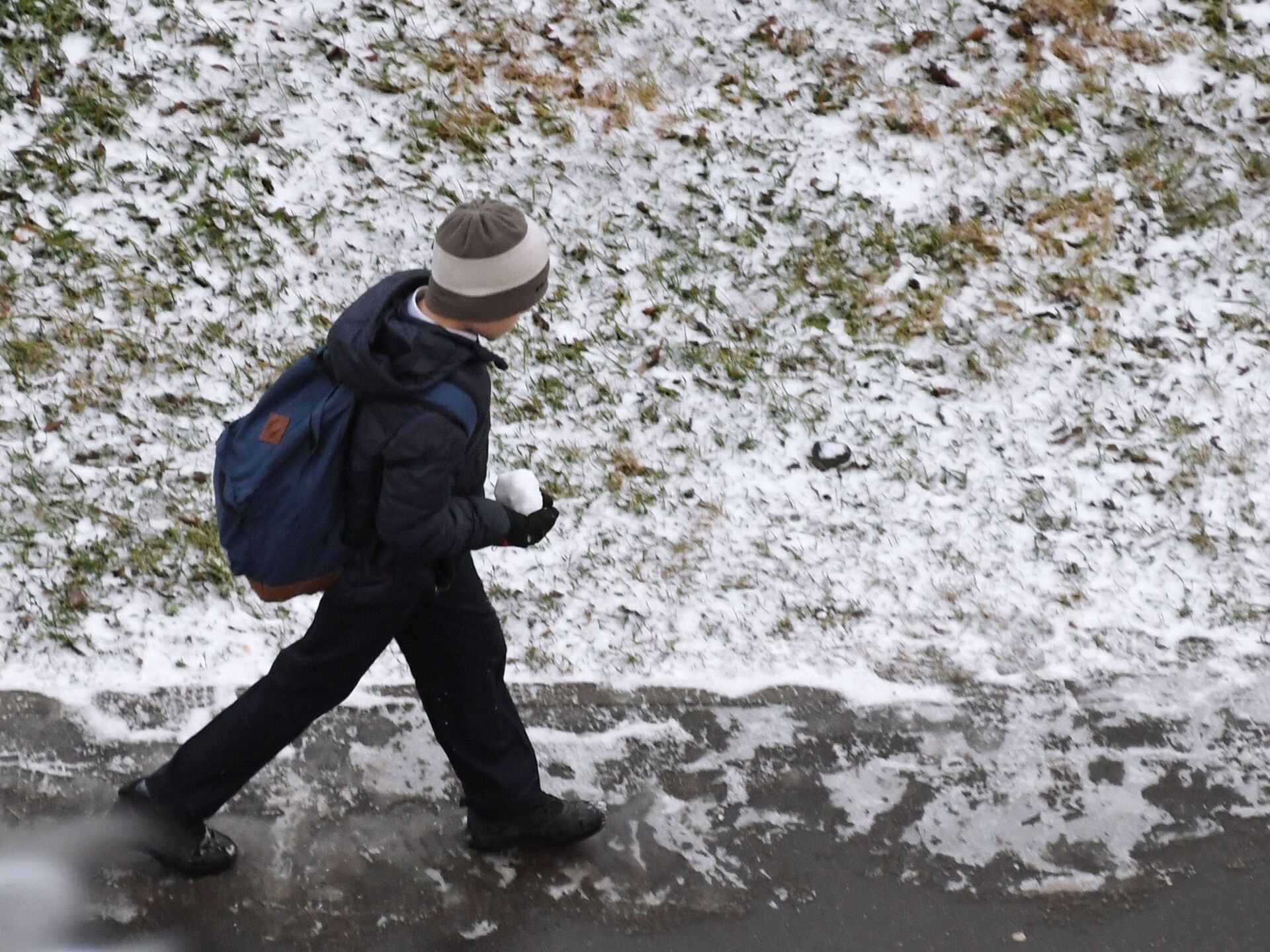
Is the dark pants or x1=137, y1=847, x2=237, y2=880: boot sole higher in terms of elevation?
the dark pants

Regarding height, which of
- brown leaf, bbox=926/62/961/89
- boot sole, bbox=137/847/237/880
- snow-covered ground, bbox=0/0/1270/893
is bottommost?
boot sole, bbox=137/847/237/880

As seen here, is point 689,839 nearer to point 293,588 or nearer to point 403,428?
point 293,588

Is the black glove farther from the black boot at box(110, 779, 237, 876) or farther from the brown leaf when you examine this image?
the brown leaf

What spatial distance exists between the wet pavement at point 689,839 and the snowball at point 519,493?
3.81ft

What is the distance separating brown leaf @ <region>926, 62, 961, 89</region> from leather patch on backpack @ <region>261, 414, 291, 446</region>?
458cm

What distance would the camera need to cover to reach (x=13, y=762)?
12.2 ft

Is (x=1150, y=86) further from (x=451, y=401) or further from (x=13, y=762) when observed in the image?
(x=13, y=762)

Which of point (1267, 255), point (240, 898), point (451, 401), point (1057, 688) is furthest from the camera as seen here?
point (1267, 255)

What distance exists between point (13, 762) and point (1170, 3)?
21.1 feet

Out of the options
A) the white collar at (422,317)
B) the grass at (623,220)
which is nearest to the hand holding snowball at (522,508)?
the white collar at (422,317)

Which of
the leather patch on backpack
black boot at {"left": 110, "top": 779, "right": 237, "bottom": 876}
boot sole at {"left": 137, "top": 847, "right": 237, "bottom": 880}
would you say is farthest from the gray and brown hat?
boot sole at {"left": 137, "top": 847, "right": 237, "bottom": 880}

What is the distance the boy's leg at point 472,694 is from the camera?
320cm

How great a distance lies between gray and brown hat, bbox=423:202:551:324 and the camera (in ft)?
8.75

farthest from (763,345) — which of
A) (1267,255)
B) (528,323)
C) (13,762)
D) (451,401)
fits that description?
(13,762)
